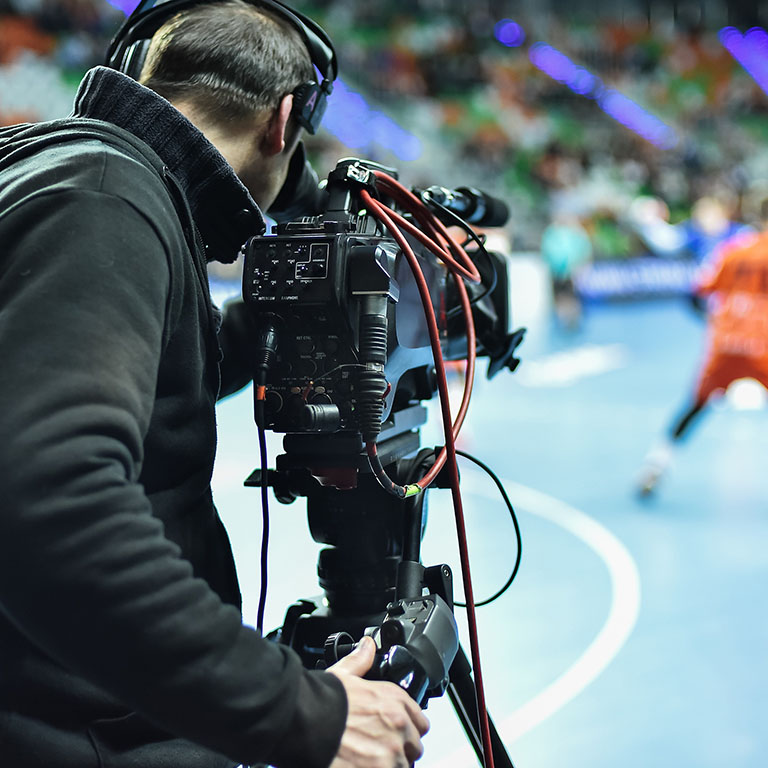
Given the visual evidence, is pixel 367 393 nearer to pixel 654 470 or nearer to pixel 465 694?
pixel 465 694

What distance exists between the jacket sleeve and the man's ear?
1.42 ft

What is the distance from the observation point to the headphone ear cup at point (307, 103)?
3.90ft

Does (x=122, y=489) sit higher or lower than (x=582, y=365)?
lower

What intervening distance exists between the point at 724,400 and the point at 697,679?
15.9 ft

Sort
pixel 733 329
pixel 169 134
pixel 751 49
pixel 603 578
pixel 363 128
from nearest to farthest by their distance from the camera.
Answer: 1. pixel 169 134
2. pixel 603 578
3. pixel 733 329
4. pixel 363 128
5. pixel 751 49

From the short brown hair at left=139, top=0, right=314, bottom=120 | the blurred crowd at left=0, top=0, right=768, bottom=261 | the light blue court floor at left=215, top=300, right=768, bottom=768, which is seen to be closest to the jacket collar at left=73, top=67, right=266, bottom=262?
the short brown hair at left=139, top=0, right=314, bottom=120

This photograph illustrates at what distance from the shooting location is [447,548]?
3641 millimetres

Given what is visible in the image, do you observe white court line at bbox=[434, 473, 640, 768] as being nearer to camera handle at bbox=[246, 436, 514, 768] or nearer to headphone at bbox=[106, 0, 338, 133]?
camera handle at bbox=[246, 436, 514, 768]

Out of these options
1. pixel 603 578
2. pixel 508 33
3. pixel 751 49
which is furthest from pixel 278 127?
pixel 751 49

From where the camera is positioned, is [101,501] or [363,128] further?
[363,128]

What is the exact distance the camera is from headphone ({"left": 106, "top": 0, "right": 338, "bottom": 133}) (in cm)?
120

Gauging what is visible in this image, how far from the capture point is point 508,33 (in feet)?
59.0

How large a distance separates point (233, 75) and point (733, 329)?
12.4 ft

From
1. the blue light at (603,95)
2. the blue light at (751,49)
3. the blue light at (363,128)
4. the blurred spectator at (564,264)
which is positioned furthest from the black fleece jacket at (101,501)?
the blue light at (751,49)
